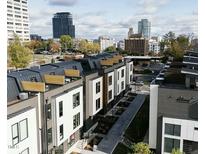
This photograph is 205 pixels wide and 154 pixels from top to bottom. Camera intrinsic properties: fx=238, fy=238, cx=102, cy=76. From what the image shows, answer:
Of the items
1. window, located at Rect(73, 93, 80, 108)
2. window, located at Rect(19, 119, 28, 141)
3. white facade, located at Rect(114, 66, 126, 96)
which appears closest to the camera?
window, located at Rect(19, 119, 28, 141)

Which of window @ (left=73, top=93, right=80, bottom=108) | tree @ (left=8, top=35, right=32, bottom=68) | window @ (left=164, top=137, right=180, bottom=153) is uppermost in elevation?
tree @ (left=8, top=35, right=32, bottom=68)

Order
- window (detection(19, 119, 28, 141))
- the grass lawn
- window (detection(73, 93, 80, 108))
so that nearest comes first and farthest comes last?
window (detection(19, 119, 28, 141)) < window (detection(73, 93, 80, 108)) < the grass lawn

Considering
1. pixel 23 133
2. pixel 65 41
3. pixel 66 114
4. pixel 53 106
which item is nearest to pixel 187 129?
pixel 66 114

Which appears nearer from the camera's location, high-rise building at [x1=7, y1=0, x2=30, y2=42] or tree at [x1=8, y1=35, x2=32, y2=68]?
tree at [x1=8, y1=35, x2=32, y2=68]

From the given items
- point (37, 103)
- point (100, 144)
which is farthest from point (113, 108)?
point (37, 103)

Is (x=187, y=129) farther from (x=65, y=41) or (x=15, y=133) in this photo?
(x=65, y=41)

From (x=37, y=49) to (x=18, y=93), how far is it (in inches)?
1290

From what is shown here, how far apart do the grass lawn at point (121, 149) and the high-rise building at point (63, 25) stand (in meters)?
36.5

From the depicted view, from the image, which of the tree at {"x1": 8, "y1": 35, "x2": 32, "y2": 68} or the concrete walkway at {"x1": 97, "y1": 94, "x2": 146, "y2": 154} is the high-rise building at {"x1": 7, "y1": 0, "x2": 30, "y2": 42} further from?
the concrete walkway at {"x1": 97, "y1": 94, "x2": 146, "y2": 154}

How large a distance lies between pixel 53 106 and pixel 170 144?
363 cm

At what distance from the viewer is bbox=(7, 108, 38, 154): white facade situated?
18.0 feet

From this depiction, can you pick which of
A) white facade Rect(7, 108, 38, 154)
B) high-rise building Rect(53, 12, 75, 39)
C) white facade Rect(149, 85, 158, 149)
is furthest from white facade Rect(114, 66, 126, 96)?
high-rise building Rect(53, 12, 75, 39)

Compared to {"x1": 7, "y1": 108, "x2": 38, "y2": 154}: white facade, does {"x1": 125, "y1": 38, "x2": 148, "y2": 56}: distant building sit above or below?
above
